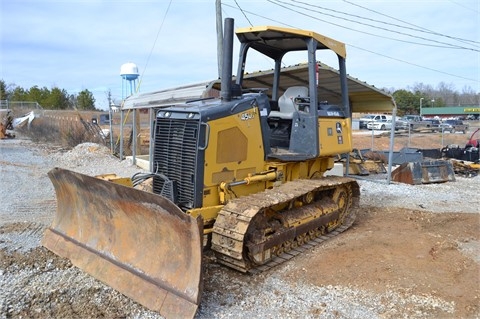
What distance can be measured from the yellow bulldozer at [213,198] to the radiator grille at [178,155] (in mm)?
12

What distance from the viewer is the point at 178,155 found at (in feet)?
16.5

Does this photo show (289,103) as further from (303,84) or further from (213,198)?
(303,84)

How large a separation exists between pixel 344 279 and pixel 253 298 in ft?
3.71

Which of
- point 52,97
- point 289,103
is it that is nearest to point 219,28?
point 289,103

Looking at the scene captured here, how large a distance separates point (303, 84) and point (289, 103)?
2708 millimetres

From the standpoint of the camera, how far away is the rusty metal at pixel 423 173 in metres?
11.6

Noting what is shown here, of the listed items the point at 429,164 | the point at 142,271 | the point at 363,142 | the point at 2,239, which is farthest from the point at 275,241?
the point at 363,142

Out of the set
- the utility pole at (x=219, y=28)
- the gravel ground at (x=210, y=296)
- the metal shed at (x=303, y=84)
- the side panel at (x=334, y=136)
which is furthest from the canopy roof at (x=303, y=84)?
the gravel ground at (x=210, y=296)

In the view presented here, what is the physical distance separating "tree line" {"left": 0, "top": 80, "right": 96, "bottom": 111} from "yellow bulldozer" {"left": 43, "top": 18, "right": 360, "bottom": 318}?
46.1 metres

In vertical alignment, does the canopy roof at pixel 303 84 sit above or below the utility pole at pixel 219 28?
below

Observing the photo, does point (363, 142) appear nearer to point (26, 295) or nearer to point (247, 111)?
point (247, 111)

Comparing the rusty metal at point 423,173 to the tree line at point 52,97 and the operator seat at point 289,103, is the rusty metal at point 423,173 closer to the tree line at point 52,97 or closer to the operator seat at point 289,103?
the operator seat at point 289,103

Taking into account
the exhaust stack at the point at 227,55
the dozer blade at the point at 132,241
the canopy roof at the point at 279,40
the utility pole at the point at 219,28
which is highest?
the utility pole at the point at 219,28

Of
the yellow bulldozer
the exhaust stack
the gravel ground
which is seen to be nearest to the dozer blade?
the yellow bulldozer
